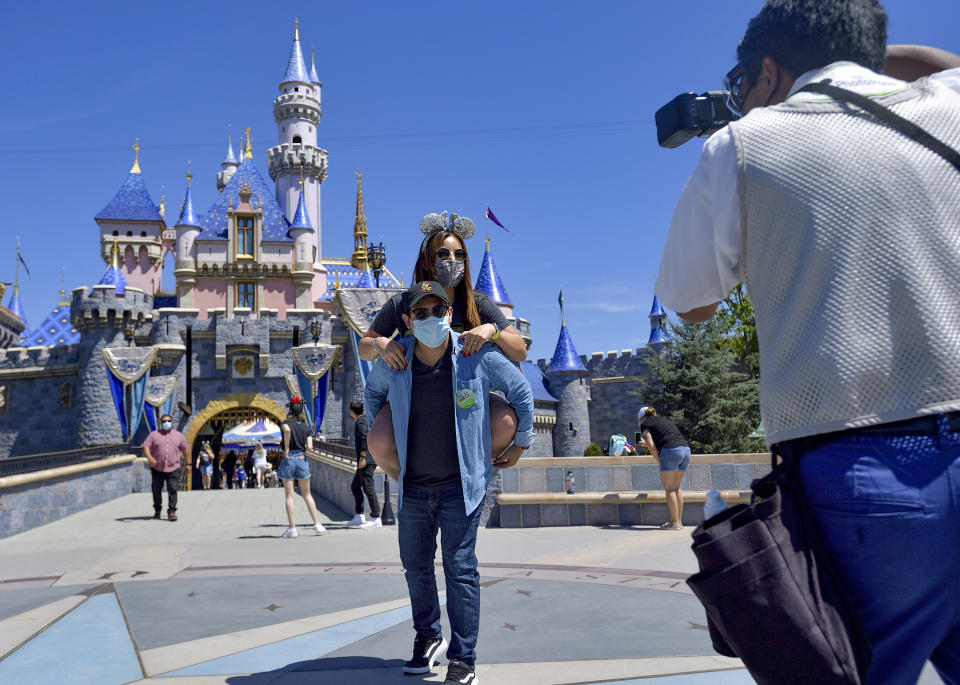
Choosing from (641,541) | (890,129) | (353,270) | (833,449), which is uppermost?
(353,270)

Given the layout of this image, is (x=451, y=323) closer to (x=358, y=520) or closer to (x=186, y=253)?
(x=358, y=520)

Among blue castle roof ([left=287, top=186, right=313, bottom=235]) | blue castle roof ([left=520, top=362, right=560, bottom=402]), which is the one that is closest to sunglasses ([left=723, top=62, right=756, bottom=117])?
blue castle roof ([left=520, top=362, right=560, bottom=402])

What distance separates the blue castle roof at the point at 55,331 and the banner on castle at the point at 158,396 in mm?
13182

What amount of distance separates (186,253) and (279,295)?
4.24m

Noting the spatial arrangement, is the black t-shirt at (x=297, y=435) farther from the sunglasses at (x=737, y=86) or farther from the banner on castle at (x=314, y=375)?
the banner on castle at (x=314, y=375)

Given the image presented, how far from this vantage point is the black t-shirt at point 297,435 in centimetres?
901

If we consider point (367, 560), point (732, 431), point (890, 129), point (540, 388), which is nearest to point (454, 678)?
point (890, 129)

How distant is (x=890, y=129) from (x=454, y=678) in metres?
2.29

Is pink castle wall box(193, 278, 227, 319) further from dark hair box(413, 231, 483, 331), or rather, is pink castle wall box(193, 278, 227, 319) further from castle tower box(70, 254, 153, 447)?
dark hair box(413, 231, 483, 331)

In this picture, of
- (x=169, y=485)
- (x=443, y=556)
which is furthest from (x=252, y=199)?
(x=443, y=556)

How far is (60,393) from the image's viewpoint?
30953mm

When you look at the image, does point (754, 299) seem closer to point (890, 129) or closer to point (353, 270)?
point (890, 129)

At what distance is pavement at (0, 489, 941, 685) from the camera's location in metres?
3.15

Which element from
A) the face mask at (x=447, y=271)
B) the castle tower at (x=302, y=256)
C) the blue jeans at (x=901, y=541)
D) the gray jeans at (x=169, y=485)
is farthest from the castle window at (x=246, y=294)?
the blue jeans at (x=901, y=541)
